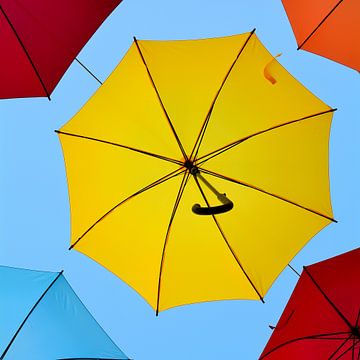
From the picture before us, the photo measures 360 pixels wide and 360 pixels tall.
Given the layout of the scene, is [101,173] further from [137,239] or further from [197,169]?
[197,169]

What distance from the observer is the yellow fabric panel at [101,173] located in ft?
13.6

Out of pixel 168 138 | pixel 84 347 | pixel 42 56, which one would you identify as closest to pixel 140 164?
pixel 168 138

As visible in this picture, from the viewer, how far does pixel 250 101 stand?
4051mm

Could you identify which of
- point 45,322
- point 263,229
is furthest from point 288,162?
point 45,322

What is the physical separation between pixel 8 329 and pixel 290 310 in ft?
6.85

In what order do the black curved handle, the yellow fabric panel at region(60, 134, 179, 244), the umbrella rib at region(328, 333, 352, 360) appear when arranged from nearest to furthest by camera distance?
the black curved handle, the yellow fabric panel at region(60, 134, 179, 244), the umbrella rib at region(328, 333, 352, 360)

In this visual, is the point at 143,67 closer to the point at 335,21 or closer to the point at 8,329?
the point at 335,21

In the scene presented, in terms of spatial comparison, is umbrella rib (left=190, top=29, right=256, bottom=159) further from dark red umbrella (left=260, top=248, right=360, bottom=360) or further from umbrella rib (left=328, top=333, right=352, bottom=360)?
umbrella rib (left=328, top=333, right=352, bottom=360)

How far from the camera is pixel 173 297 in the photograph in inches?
179

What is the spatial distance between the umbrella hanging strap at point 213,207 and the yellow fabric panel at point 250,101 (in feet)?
0.67

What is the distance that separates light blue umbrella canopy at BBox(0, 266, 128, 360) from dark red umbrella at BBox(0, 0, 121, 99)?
1.48m

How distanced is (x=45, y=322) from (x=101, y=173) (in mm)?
1191

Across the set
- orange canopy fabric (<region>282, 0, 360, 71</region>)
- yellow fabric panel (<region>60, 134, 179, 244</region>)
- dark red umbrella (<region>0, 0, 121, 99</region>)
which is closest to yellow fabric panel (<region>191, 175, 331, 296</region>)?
yellow fabric panel (<region>60, 134, 179, 244</region>)

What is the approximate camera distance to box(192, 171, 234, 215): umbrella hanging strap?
371 cm
